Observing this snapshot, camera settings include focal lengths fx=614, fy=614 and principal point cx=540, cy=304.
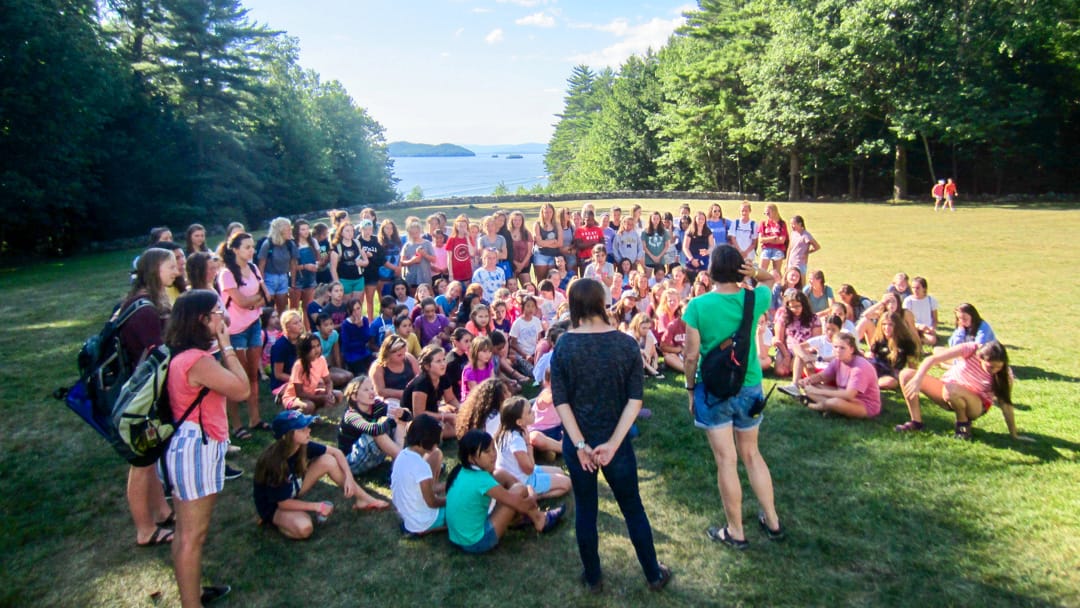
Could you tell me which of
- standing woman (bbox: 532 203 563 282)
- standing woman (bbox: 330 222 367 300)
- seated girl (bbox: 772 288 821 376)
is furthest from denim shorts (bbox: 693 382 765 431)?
standing woman (bbox: 532 203 563 282)

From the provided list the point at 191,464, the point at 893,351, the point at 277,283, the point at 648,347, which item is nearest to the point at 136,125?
the point at 277,283

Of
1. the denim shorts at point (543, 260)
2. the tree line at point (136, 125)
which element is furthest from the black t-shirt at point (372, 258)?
the tree line at point (136, 125)

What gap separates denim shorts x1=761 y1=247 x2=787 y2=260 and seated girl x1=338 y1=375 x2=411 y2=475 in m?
6.70

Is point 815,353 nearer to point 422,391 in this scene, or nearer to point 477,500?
point 422,391

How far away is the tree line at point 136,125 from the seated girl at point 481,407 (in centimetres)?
2032

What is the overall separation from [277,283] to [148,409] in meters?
4.98

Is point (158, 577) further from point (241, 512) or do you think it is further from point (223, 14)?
point (223, 14)

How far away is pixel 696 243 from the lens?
32.5 ft

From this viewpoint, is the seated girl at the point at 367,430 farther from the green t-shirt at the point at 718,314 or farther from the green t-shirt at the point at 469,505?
the green t-shirt at the point at 718,314

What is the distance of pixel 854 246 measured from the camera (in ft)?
52.1

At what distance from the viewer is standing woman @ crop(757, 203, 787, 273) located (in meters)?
9.48

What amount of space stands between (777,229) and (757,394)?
6604mm

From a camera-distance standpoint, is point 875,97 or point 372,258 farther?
point 875,97

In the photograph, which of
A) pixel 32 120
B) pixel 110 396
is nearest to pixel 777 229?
pixel 110 396
